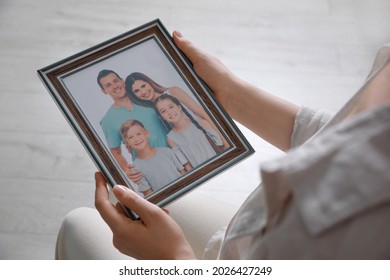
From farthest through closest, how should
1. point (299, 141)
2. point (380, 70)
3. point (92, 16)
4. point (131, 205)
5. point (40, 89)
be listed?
1. point (92, 16)
2. point (40, 89)
3. point (299, 141)
4. point (131, 205)
5. point (380, 70)

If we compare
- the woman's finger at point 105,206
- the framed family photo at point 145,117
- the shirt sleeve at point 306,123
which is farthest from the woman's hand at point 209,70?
the woman's finger at point 105,206

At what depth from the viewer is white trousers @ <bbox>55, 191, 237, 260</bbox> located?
2.39 feet

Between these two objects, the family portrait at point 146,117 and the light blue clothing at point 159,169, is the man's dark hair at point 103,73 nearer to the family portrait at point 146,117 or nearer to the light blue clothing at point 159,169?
the family portrait at point 146,117

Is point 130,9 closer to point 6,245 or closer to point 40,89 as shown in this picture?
point 40,89

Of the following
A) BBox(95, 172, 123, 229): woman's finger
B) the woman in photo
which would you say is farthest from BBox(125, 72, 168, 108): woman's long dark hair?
BBox(95, 172, 123, 229): woman's finger

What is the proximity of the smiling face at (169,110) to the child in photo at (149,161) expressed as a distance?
0.13 ft

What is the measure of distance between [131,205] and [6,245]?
67cm

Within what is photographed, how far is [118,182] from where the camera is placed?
0.70 m

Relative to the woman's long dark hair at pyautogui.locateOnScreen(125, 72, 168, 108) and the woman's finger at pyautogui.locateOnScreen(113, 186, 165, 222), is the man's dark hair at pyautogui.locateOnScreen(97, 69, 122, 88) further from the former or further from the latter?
the woman's finger at pyautogui.locateOnScreen(113, 186, 165, 222)

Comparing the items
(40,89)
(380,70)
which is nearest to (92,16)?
(40,89)

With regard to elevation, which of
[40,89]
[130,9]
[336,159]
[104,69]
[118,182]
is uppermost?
[130,9]

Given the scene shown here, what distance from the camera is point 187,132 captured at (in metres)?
0.74

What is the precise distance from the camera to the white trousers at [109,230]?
2.39 ft

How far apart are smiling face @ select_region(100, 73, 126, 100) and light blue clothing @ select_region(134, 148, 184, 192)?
111 millimetres
